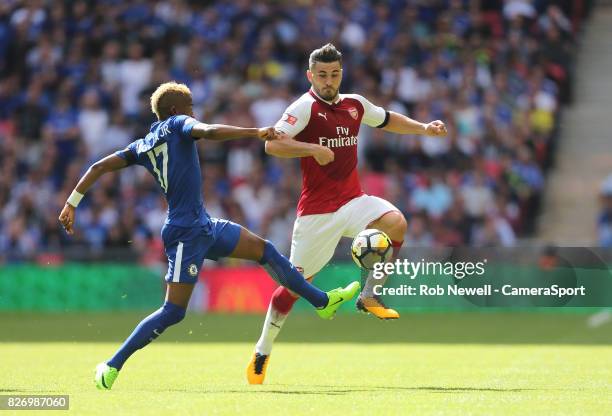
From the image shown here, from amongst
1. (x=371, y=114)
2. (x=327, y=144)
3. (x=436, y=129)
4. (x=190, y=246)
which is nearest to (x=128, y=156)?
(x=190, y=246)

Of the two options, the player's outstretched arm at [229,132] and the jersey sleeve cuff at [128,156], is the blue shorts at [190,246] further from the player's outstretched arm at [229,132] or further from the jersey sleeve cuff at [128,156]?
the player's outstretched arm at [229,132]

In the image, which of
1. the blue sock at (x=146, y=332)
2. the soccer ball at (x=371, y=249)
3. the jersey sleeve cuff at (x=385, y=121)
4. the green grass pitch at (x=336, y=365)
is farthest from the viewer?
the jersey sleeve cuff at (x=385, y=121)

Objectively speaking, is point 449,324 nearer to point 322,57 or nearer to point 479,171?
point 479,171

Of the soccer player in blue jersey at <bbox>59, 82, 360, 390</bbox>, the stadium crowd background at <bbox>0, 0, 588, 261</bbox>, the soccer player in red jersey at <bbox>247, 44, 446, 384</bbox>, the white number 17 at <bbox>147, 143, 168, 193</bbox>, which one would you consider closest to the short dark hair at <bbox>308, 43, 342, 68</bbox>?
the soccer player in red jersey at <bbox>247, 44, 446, 384</bbox>

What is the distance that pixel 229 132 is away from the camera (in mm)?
8805

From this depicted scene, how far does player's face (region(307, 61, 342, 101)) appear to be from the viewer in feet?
34.7

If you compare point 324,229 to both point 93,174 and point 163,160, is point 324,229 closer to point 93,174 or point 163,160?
point 163,160

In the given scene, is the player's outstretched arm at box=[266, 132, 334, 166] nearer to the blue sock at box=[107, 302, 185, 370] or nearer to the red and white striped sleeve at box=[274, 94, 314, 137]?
the red and white striped sleeve at box=[274, 94, 314, 137]

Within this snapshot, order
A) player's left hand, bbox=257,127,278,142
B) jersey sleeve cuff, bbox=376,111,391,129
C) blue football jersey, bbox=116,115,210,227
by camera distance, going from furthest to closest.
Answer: jersey sleeve cuff, bbox=376,111,391,129, blue football jersey, bbox=116,115,210,227, player's left hand, bbox=257,127,278,142

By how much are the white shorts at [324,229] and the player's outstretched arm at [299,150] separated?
0.93 m

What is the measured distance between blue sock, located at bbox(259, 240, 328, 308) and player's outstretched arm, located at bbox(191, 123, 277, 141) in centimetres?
124

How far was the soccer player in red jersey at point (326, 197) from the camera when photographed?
1056 cm

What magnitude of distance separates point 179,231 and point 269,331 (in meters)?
1.35

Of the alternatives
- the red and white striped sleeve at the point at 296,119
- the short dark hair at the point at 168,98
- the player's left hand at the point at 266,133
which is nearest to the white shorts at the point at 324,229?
the red and white striped sleeve at the point at 296,119
